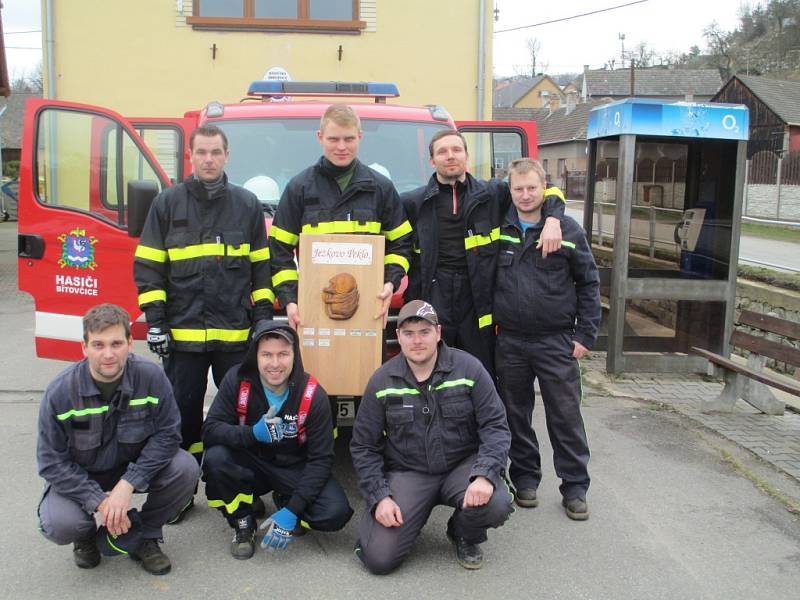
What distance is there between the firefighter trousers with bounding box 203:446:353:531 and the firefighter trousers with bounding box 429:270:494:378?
1.08 m

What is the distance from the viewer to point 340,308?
414 cm

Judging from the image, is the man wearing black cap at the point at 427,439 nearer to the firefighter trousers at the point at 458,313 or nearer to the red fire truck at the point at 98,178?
the firefighter trousers at the point at 458,313

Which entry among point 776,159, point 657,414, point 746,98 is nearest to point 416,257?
point 657,414

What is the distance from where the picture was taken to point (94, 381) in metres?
3.56

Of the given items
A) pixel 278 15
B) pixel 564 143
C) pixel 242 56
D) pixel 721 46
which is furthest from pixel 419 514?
pixel 721 46

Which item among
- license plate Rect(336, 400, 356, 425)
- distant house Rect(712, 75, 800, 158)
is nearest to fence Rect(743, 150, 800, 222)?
distant house Rect(712, 75, 800, 158)

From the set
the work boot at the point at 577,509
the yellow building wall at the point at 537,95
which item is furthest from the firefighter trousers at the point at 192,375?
the yellow building wall at the point at 537,95

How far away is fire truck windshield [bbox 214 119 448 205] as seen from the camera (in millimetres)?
5387

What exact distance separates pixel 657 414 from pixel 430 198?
10.5 feet

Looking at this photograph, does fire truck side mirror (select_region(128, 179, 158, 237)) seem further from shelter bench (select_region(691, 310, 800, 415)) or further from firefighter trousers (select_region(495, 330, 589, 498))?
shelter bench (select_region(691, 310, 800, 415))

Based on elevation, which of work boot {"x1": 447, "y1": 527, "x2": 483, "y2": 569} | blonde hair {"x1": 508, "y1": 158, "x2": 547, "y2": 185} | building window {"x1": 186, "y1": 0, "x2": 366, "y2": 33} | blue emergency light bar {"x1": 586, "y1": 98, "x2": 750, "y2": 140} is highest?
building window {"x1": 186, "y1": 0, "x2": 366, "y2": 33}

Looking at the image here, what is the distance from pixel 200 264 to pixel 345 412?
1154mm

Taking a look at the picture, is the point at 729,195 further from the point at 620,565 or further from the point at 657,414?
the point at 620,565

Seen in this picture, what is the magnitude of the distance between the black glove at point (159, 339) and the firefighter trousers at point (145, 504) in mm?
535
